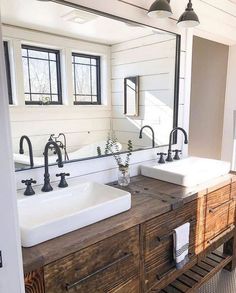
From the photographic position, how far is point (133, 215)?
1.17 m

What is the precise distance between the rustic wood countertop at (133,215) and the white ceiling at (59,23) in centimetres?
97

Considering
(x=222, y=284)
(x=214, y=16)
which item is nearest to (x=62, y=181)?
(x=222, y=284)

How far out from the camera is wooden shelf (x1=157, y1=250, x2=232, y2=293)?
5.45 ft

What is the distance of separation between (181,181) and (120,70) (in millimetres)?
873

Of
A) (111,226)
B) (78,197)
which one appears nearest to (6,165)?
(111,226)

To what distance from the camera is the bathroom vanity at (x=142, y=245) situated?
894 mm

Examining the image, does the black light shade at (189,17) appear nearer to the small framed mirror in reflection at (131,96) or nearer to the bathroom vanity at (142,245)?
the small framed mirror in reflection at (131,96)

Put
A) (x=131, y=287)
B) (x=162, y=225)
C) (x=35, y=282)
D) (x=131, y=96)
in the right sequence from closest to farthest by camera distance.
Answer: (x=35, y=282) → (x=131, y=287) → (x=162, y=225) → (x=131, y=96)

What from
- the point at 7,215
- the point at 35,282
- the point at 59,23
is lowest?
the point at 35,282

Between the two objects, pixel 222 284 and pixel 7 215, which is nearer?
pixel 7 215

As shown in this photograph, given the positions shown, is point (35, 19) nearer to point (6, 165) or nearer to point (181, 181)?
point (6, 165)

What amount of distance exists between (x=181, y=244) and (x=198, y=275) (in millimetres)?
570

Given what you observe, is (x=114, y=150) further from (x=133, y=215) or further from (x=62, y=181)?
(x=133, y=215)

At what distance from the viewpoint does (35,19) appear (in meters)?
1.33
